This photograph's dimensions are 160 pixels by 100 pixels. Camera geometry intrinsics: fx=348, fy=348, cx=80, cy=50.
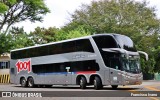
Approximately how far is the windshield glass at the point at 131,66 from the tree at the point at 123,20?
25113 mm

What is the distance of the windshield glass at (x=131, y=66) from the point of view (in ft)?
70.9

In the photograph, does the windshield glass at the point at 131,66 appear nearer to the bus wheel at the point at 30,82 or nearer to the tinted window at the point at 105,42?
the tinted window at the point at 105,42

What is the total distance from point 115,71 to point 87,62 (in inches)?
93.0

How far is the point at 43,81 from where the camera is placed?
27500 millimetres

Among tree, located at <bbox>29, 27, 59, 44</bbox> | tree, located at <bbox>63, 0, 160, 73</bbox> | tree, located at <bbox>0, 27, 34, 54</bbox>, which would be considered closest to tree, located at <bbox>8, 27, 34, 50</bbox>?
tree, located at <bbox>0, 27, 34, 54</bbox>

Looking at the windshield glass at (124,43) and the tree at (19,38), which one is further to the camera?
the tree at (19,38)

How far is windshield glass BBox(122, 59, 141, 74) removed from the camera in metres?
21.6

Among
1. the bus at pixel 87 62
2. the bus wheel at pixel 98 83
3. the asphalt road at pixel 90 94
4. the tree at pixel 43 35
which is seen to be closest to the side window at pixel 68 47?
the bus at pixel 87 62

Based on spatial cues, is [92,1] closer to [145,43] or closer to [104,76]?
[145,43]

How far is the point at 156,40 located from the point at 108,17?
8.31m

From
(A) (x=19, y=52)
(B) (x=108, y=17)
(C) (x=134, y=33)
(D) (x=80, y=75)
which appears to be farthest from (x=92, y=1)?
(D) (x=80, y=75)

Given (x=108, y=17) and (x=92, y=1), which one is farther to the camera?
(x=92, y=1)

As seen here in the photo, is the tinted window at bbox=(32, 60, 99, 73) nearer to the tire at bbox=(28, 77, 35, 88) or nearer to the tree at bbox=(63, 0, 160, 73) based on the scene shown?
the tire at bbox=(28, 77, 35, 88)

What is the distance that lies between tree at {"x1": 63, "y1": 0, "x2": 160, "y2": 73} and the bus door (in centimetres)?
2584
